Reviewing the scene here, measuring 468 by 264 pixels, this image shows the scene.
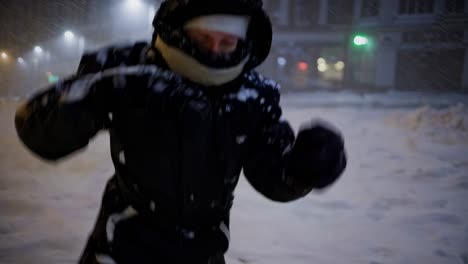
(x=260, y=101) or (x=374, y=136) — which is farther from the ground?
(x=260, y=101)

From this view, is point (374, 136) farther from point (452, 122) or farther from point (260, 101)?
point (260, 101)

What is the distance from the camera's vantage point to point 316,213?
453cm

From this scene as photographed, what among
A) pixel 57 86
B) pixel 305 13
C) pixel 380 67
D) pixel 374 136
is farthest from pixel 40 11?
pixel 57 86

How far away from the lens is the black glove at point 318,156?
1.35 m

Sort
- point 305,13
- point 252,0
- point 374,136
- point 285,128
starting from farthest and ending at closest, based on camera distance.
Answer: point 305,13 → point 374,136 → point 285,128 → point 252,0

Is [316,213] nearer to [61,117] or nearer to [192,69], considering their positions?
[192,69]

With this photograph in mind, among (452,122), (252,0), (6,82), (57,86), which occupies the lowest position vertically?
(6,82)

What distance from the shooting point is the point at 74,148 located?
131 centimetres

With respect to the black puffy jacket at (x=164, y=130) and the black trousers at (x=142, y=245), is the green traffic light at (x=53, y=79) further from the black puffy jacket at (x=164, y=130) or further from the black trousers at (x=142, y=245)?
the black trousers at (x=142, y=245)

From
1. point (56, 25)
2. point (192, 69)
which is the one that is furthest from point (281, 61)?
point (192, 69)

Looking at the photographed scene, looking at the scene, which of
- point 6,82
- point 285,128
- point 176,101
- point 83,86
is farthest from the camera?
point 6,82

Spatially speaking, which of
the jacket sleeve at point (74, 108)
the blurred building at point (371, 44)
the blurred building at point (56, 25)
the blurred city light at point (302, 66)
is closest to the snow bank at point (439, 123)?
the jacket sleeve at point (74, 108)

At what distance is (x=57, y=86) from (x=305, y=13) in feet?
103

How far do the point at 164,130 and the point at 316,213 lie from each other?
138 inches
